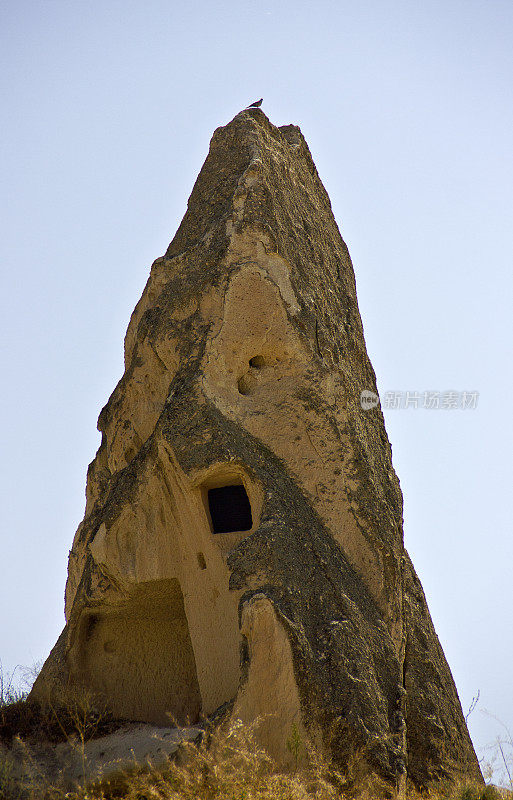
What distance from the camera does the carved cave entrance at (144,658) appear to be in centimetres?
822

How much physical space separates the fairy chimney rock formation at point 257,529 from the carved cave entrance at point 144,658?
2 cm

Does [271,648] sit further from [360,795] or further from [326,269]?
[326,269]

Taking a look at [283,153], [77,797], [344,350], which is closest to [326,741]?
[77,797]

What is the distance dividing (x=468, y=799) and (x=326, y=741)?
104cm

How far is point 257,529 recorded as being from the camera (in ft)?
23.5

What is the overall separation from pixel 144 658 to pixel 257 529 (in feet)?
7.18

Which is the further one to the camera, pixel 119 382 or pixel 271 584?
pixel 119 382

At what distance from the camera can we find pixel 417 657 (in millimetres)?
8070

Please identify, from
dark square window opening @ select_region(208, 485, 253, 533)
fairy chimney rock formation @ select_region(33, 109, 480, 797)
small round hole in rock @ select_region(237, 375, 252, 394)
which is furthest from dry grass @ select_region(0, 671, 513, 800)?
small round hole in rock @ select_region(237, 375, 252, 394)

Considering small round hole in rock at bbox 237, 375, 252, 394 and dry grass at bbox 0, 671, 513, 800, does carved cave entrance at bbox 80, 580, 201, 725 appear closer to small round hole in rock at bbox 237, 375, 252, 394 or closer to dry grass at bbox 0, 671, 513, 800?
dry grass at bbox 0, 671, 513, 800

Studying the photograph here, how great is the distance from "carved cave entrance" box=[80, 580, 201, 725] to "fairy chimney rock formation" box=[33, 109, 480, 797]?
0.06ft

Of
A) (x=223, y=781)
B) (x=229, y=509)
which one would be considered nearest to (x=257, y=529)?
(x=229, y=509)

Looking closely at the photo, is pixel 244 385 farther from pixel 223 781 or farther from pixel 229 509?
pixel 223 781

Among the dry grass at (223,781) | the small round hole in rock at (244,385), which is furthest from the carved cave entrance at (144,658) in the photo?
the small round hole in rock at (244,385)
